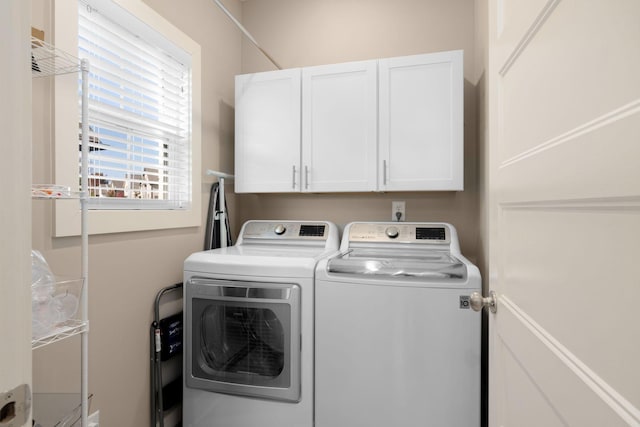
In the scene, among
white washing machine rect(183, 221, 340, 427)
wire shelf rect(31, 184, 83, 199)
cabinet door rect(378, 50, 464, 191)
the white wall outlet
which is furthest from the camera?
the white wall outlet

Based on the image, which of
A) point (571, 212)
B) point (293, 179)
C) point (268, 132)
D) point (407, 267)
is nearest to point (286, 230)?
point (293, 179)

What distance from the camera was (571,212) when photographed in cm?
56

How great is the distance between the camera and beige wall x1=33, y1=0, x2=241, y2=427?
3.90 feet

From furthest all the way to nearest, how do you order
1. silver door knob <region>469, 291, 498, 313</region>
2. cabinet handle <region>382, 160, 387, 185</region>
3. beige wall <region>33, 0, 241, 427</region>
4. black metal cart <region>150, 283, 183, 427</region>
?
1. cabinet handle <region>382, 160, 387, 185</region>
2. black metal cart <region>150, 283, 183, 427</region>
3. beige wall <region>33, 0, 241, 427</region>
4. silver door knob <region>469, 291, 498, 313</region>

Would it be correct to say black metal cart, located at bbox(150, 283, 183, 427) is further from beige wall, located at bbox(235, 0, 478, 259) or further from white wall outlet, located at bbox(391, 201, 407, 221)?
white wall outlet, located at bbox(391, 201, 407, 221)

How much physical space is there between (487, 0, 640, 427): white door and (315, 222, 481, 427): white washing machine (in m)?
0.48

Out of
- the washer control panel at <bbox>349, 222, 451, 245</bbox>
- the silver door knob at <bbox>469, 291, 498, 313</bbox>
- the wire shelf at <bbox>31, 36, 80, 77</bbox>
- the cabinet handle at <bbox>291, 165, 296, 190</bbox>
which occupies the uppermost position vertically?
the wire shelf at <bbox>31, 36, 80, 77</bbox>

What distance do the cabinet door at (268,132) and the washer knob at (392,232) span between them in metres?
0.63

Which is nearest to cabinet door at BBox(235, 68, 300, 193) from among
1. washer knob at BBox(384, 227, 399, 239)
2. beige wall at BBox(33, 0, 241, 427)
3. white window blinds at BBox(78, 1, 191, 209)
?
beige wall at BBox(33, 0, 241, 427)

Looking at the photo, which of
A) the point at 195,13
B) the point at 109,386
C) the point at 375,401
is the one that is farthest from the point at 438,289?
the point at 195,13

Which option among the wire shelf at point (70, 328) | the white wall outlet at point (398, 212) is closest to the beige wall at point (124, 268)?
the wire shelf at point (70, 328)

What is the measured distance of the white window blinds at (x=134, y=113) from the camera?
56.1 inches

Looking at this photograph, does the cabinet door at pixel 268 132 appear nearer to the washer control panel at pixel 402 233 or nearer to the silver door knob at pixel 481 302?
the washer control panel at pixel 402 233

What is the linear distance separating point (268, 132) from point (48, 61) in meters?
1.20
